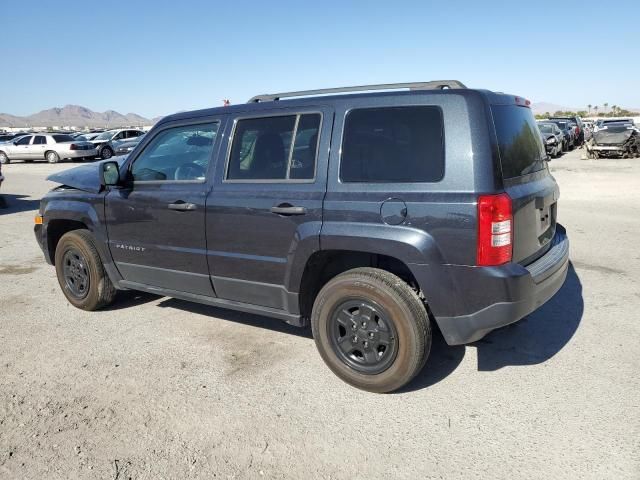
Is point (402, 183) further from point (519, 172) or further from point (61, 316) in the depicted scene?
point (61, 316)

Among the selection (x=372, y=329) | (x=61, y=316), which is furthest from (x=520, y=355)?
(x=61, y=316)

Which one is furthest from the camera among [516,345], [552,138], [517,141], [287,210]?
[552,138]

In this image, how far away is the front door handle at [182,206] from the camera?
4074 mm

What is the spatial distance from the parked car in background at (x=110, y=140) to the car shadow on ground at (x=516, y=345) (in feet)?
87.4

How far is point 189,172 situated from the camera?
424cm

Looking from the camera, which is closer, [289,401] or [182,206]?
[289,401]

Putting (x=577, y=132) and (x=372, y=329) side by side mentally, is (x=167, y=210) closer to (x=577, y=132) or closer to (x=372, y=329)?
(x=372, y=329)

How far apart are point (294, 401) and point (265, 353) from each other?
2.55ft

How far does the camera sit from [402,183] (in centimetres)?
319

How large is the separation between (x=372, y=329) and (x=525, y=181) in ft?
4.53

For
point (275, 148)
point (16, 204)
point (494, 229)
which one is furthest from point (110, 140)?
point (494, 229)

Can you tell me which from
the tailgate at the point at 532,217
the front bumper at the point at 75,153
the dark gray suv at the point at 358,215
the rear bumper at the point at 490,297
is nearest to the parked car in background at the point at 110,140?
the front bumper at the point at 75,153

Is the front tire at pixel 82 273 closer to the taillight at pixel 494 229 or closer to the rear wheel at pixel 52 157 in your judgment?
the taillight at pixel 494 229

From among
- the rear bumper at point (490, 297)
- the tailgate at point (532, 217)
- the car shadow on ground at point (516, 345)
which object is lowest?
the car shadow on ground at point (516, 345)
